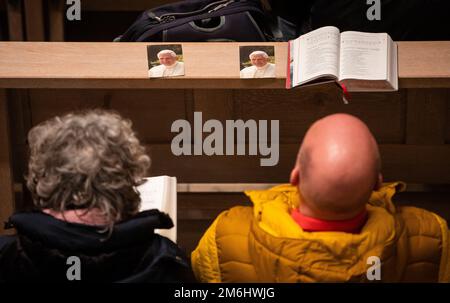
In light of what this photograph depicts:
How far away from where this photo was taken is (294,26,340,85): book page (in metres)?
1.51

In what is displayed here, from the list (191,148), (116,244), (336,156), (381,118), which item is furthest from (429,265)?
(191,148)

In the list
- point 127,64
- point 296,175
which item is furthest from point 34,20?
point 296,175

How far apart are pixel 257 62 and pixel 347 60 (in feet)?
0.77

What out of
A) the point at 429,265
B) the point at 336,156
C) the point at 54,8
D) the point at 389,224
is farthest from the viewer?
the point at 54,8

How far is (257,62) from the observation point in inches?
62.4

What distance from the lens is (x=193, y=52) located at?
160 cm

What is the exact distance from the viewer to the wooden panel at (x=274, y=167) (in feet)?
6.51

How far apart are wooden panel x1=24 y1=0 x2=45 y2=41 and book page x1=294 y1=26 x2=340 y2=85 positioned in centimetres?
88

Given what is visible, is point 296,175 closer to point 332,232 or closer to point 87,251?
point 332,232

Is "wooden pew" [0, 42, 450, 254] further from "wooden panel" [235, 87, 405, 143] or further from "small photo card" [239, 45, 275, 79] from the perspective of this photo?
"small photo card" [239, 45, 275, 79]

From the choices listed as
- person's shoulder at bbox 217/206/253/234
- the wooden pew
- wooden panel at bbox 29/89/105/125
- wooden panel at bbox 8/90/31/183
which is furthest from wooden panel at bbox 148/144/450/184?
person's shoulder at bbox 217/206/253/234

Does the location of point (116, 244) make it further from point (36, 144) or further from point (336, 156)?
point (336, 156)

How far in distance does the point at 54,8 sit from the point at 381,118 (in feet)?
3.74

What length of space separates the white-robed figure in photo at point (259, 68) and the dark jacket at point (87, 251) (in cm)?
54
